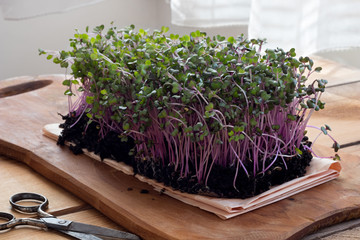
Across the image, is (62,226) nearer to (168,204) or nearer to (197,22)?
(168,204)

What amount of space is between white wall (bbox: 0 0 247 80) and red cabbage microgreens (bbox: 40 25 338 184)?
186cm

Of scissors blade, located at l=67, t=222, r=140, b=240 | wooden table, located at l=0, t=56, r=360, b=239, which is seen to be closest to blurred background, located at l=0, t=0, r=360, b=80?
wooden table, located at l=0, t=56, r=360, b=239

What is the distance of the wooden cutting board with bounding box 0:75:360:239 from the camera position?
0.76 metres

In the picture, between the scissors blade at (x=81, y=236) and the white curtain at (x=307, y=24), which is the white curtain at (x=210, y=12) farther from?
the scissors blade at (x=81, y=236)

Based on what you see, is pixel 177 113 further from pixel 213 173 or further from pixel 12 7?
pixel 12 7

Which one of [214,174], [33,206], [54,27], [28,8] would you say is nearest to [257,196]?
[214,174]

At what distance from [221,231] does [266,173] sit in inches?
5.5

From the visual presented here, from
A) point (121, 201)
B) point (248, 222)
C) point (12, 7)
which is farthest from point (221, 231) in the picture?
point (12, 7)

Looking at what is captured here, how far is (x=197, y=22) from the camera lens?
209 cm

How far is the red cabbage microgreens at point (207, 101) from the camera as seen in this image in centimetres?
81

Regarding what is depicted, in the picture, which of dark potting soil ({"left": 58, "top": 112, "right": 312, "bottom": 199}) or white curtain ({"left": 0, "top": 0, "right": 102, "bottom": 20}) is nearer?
dark potting soil ({"left": 58, "top": 112, "right": 312, "bottom": 199})

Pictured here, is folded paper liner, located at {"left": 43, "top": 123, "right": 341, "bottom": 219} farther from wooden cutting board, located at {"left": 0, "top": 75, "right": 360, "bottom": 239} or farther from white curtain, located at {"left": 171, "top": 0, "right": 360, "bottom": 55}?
white curtain, located at {"left": 171, "top": 0, "right": 360, "bottom": 55}

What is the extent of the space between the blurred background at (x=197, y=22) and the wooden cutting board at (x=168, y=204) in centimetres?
47

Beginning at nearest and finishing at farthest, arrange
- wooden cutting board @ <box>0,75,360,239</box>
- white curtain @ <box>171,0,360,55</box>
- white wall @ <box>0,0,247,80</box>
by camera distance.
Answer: wooden cutting board @ <box>0,75,360,239</box> < white curtain @ <box>171,0,360,55</box> < white wall @ <box>0,0,247,80</box>
